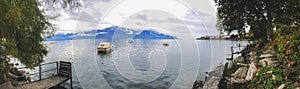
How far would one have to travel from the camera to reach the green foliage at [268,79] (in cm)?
969

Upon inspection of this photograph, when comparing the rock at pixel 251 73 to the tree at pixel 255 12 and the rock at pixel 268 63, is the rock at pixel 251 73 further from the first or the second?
the tree at pixel 255 12

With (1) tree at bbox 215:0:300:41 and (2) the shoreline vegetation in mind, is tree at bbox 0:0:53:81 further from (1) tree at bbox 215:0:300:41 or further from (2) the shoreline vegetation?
(1) tree at bbox 215:0:300:41

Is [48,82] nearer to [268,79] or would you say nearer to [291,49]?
[268,79]

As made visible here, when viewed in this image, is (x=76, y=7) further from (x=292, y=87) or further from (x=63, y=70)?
(x=292, y=87)

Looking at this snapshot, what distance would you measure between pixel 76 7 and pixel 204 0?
9.51 meters

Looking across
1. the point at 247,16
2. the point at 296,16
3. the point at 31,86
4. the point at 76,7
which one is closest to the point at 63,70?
the point at 31,86

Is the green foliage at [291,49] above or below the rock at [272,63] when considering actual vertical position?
above

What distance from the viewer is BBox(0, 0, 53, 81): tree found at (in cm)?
801

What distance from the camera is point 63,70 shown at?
15578 mm

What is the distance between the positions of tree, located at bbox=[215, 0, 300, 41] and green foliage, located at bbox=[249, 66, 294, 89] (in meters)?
9.16

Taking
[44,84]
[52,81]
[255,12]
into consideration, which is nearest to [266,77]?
[255,12]

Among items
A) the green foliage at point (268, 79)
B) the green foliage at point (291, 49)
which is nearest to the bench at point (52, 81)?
the green foliage at point (268, 79)

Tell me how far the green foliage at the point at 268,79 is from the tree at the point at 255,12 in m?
9.16

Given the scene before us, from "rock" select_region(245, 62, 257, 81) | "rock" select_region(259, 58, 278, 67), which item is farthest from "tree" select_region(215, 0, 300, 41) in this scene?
"rock" select_region(245, 62, 257, 81)
